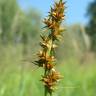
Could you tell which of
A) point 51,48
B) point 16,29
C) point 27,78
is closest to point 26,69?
point 27,78

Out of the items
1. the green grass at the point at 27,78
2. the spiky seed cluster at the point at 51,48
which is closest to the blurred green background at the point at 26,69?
the green grass at the point at 27,78

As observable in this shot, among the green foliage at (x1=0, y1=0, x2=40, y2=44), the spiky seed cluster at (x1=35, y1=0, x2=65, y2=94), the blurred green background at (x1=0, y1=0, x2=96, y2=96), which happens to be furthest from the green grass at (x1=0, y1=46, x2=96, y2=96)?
the spiky seed cluster at (x1=35, y1=0, x2=65, y2=94)

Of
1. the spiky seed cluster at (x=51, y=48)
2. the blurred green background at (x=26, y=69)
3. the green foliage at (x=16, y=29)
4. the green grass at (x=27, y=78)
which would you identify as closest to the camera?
the spiky seed cluster at (x=51, y=48)

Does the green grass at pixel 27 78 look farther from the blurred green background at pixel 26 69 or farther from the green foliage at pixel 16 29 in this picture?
the green foliage at pixel 16 29

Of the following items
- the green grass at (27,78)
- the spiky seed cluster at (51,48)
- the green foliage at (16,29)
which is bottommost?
the spiky seed cluster at (51,48)

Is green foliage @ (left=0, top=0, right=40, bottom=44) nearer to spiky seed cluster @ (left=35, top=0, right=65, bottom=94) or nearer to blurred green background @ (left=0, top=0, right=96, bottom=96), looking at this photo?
blurred green background @ (left=0, top=0, right=96, bottom=96)
